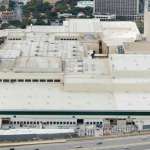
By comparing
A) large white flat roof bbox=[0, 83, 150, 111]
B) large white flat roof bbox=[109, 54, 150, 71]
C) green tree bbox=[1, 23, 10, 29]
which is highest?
large white flat roof bbox=[109, 54, 150, 71]

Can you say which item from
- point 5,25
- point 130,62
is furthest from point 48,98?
point 5,25

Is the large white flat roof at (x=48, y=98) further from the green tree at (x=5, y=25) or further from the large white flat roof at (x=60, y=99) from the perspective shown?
the green tree at (x=5, y=25)

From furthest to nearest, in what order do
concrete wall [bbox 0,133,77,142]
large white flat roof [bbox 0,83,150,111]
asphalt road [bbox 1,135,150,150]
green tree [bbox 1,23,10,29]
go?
green tree [bbox 1,23,10,29] → large white flat roof [bbox 0,83,150,111] → concrete wall [bbox 0,133,77,142] → asphalt road [bbox 1,135,150,150]

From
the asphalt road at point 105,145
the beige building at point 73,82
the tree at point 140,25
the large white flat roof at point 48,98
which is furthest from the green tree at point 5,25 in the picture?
the asphalt road at point 105,145

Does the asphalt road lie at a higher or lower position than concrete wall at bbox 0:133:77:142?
lower

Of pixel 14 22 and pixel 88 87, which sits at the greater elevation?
pixel 14 22

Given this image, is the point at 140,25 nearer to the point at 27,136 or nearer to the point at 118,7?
the point at 118,7

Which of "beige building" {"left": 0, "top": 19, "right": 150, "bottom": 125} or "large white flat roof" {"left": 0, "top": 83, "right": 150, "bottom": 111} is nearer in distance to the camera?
"beige building" {"left": 0, "top": 19, "right": 150, "bottom": 125}

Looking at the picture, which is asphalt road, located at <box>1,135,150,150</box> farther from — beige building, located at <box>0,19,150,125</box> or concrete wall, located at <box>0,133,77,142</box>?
beige building, located at <box>0,19,150,125</box>

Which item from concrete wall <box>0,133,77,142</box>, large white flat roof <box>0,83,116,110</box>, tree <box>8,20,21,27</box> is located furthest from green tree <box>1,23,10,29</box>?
concrete wall <box>0,133,77,142</box>
